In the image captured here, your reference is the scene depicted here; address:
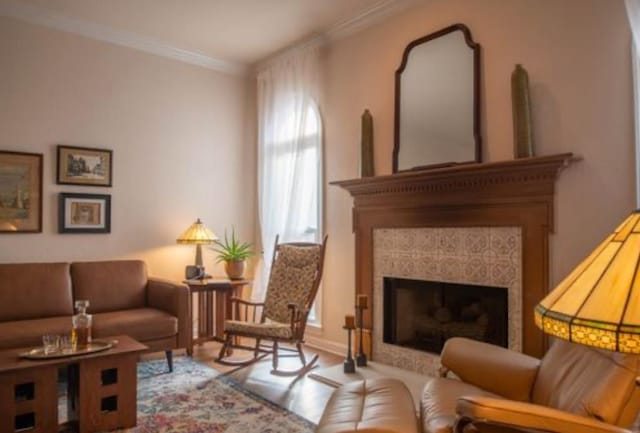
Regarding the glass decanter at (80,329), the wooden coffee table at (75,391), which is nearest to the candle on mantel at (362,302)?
the wooden coffee table at (75,391)

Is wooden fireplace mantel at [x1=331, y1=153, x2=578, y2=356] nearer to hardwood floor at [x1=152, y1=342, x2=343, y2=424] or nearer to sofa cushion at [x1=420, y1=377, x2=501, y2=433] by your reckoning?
hardwood floor at [x1=152, y1=342, x2=343, y2=424]

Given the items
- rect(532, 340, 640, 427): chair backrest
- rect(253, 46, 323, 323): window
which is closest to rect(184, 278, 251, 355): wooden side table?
rect(253, 46, 323, 323): window

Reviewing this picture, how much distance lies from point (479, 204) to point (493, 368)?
1319 mm

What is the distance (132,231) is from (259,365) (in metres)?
1.86

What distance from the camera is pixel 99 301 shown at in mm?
4023

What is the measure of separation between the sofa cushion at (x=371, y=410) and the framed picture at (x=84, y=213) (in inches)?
125

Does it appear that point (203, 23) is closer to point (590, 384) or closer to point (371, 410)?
point (371, 410)

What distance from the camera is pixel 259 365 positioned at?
12.9 feet

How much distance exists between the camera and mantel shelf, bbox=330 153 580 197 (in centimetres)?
284

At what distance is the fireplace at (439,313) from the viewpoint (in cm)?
326

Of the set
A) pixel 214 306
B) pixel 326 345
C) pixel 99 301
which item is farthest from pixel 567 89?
pixel 99 301

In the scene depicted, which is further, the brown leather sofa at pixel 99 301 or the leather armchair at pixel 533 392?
the brown leather sofa at pixel 99 301

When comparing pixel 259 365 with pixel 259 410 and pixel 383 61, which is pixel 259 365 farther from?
pixel 383 61

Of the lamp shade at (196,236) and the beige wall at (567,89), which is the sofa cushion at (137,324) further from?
the beige wall at (567,89)
